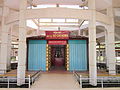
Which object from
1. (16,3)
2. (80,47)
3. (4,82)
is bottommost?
(4,82)

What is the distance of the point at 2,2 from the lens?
1219 cm

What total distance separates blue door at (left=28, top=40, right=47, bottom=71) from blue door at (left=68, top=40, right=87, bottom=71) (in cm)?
315

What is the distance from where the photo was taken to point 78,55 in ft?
48.4

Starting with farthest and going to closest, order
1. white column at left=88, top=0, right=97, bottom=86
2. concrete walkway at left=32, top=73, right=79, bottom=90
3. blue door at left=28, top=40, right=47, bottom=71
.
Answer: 1. blue door at left=28, top=40, right=47, bottom=71
2. white column at left=88, top=0, right=97, bottom=86
3. concrete walkway at left=32, top=73, right=79, bottom=90

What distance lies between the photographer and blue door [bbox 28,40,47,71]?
14.6 m

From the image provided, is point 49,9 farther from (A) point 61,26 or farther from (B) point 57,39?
(A) point 61,26

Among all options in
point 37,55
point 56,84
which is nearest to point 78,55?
point 37,55

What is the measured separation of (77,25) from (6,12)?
13.9 m

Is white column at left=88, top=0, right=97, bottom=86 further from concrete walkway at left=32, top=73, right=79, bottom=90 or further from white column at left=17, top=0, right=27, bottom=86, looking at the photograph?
white column at left=17, top=0, right=27, bottom=86

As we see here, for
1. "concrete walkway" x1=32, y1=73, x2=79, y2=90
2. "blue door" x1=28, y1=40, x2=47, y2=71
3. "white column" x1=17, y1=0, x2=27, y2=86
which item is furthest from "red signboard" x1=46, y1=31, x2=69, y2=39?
"concrete walkway" x1=32, y1=73, x2=79, y2=90

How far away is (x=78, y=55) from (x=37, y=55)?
15.8 ft

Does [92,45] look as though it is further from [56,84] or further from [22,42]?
[22,42]

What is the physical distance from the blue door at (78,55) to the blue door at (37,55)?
315cm

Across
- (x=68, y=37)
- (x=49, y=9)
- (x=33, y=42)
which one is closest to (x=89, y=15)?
(x=49, y=9)
